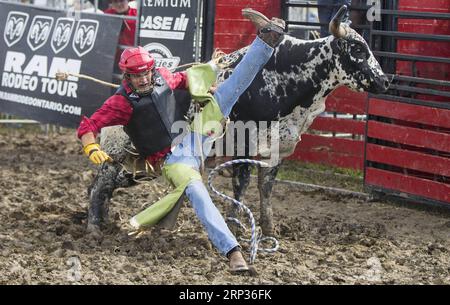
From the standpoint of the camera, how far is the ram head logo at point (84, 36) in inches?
454

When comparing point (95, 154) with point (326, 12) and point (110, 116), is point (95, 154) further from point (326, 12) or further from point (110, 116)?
point (326, 12)

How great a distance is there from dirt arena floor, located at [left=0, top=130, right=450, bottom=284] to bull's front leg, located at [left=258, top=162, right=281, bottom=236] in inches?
Answer: 3.9

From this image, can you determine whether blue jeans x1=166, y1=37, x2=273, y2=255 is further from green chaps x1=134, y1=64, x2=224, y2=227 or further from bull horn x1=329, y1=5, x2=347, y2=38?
bull horn x1=329, y1=5, x2=347, y2=38

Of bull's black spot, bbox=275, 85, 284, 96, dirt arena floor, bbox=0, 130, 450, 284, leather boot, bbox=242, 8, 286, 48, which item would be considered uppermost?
leather boot, bbox=242, 8, 286, 48

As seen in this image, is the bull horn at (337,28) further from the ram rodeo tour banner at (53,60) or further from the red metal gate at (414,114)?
the ram rodeo tour banner at (53,60)

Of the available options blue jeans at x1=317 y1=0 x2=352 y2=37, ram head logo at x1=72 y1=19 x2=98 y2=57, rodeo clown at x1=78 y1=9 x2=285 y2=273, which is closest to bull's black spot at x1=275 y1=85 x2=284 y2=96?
rodeo clown at x1=78 y1=9 x2=285 y2=273

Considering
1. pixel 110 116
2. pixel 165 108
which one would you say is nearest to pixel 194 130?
pixel 165 108

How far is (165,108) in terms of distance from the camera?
279 inches

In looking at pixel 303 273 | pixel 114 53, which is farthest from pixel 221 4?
pixel 303 273

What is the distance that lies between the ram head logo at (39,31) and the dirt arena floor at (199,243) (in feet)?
7.67

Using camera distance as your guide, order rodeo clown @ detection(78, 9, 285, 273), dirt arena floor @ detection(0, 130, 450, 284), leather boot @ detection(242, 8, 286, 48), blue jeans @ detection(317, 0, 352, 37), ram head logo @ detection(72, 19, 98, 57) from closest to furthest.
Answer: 1. dirt arena floor @ detection(0, 130, 450, 284)
2. rodeo clown @ detection(78, 9, 285, 273)
3. leather boot @ detection(242, 8, 286, 48)
4. blue jeans @ detection(317, 0, 352, 37)
5. ram head logo @ detection(72, 19, 98, 57)

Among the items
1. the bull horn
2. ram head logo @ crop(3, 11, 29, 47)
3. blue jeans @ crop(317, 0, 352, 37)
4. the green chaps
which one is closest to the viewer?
the green chaps

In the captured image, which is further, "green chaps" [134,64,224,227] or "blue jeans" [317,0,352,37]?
"blue jeans" [317,0,352,37]

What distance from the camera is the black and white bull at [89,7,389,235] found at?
7723 millimetres
